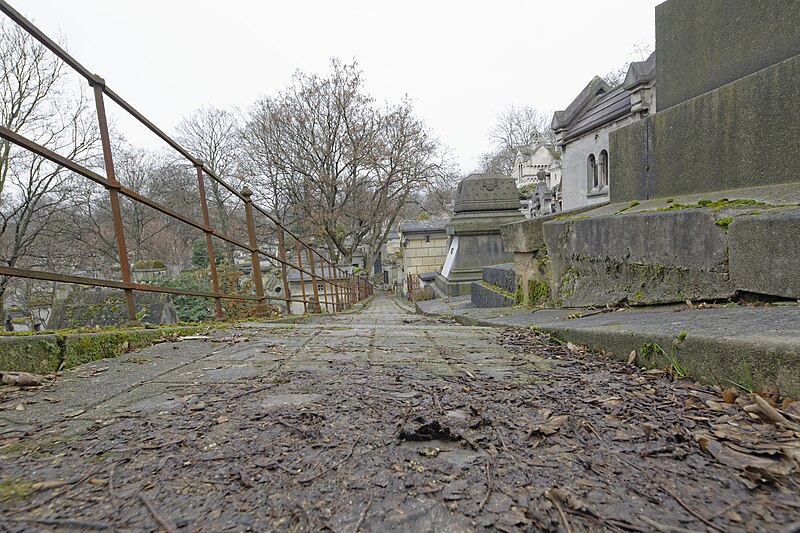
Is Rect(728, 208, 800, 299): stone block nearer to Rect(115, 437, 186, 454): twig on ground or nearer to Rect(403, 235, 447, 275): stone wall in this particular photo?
Rect(115, 437, 186, 454): twig on ground

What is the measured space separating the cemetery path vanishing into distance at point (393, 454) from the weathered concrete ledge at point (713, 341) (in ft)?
0.26

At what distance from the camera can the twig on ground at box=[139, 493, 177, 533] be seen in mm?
821

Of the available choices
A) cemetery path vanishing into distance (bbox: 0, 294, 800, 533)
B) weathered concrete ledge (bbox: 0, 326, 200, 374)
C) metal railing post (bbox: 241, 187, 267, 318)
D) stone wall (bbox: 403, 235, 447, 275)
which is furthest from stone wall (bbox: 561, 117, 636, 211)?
weathered concrete ledge (bbox: 0, 326, 200, 374)

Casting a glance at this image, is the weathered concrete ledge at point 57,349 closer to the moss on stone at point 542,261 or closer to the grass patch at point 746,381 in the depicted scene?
the grass patch at point 746,381

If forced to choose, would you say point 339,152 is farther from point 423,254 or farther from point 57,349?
point 57,349

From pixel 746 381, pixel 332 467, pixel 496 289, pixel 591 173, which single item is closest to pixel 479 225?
pixel 496 289

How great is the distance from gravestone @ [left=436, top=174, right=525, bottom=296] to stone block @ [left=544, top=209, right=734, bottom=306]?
6.54 meters

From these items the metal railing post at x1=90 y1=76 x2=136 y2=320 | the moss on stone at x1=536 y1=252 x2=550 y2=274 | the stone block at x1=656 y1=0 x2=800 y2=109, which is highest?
the stone block at x1=656 y1=0 x2=800 y2=109

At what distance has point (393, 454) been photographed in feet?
3.67

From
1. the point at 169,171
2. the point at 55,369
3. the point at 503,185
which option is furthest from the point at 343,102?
the point at 55,369

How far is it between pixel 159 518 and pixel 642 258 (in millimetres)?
2976

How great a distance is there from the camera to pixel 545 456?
109 centimetres

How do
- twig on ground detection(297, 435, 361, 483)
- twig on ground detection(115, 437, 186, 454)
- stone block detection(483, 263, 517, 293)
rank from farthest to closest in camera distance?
1. stone block detection(483, 263, 517, 293)
2. twig on ground detection(115, 437, 186, 454)
3. twig on ground detection(297, 435, 361, 483)

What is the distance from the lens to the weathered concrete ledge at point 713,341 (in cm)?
127
